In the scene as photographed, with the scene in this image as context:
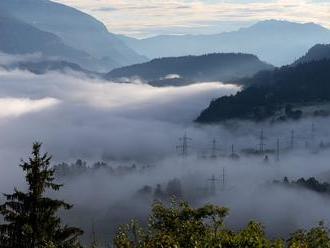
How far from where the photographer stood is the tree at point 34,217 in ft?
166

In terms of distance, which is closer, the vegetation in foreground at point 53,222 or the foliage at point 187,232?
the foliage at point 187,232

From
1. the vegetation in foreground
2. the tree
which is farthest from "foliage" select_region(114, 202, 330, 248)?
the tree

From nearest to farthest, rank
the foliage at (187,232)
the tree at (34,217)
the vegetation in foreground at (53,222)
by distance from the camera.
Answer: the foliage at (187,232)
the vegetation in foreground at (53,222)
the tree at (34,217)

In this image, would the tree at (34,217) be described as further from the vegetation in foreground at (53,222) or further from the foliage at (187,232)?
the foliage at (187,232)

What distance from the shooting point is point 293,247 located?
34.8m

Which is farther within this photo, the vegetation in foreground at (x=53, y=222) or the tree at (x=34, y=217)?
the tree at (x=34, y=217)

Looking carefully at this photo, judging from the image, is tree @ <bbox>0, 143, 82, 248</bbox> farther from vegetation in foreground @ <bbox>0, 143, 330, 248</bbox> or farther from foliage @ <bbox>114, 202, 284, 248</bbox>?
foliage @ <bbox>114, 202, 284, 248</bbox>

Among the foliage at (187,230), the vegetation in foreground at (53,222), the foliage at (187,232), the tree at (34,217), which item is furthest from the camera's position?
the tree at (34,217)

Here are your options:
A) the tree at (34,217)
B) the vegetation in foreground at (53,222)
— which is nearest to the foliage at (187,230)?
the vegetation in foreground at (53,222)

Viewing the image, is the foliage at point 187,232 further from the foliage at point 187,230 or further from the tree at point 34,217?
the tree at point 34,217

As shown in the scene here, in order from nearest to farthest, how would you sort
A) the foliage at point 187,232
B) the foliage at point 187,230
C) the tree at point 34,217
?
the foliage at point 187,232 < the foliage at point 187,230 < the tree at point 34,217

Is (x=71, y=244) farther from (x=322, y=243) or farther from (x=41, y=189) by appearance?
(x=322, y=243)

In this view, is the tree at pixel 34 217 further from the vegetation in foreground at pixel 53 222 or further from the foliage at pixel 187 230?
the foliage at pixel 187 230

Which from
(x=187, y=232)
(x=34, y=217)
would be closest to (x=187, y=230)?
(x=187, y=232)
